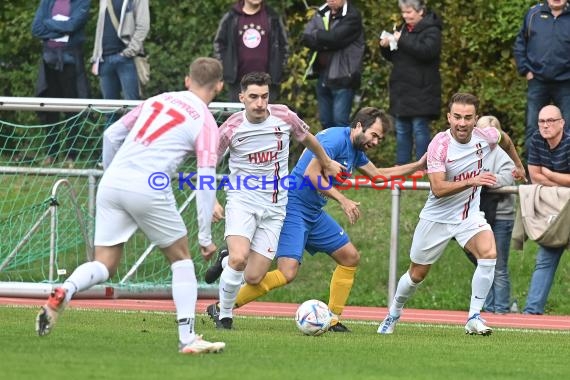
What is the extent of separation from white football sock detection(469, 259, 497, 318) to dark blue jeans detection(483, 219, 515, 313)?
2.75m

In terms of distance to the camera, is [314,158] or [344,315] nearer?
[314,158]

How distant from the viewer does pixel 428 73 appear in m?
16.3

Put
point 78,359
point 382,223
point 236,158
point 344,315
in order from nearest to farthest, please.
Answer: point 78,359, point 236,158, point 344,315, point 382,223

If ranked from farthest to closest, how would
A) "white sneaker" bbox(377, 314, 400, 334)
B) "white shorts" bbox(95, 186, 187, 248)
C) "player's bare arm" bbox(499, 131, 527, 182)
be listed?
"player's bare arm" bbox(499, 131, 527, 182) → "white sneaker" bbox(377, 314, 400, 334) → "white shorts" bbox(95, 186, 187, 248)

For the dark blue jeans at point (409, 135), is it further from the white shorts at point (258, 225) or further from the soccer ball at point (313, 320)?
the soccer ball at point (313, 320)

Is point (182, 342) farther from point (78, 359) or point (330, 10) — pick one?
point (330, 10)

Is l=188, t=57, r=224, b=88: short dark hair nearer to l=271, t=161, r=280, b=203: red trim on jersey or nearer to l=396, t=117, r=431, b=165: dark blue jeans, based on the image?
l=271, t=161, r=280, b=203: red trim on jersey

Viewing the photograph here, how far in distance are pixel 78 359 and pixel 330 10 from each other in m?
9.04

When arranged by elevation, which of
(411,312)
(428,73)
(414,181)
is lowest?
(411,312)

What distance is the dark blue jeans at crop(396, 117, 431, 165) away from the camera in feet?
53.6

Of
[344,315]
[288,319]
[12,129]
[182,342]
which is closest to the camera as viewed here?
[182,342]

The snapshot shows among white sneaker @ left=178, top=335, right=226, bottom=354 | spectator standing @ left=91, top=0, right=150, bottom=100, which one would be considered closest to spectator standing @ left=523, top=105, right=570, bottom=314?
spectator standing @ left=91, top=0, right=150, bottom=100

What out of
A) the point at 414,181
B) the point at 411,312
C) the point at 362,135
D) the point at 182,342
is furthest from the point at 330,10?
the point at 182,342

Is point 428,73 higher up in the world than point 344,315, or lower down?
higher up
